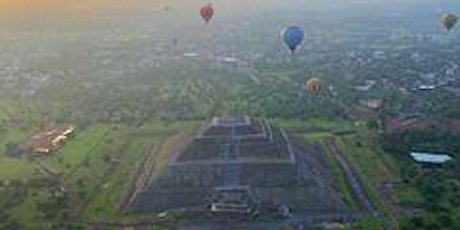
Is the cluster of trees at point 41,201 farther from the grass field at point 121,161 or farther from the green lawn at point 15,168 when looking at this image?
the green lawn at point 15,168

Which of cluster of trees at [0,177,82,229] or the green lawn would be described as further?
the green lawn

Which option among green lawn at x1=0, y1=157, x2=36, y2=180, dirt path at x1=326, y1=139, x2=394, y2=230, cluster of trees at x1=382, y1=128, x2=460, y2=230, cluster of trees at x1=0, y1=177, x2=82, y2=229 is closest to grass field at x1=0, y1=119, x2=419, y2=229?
green lawn at x1=0, y1=157, x2=36, y2=180

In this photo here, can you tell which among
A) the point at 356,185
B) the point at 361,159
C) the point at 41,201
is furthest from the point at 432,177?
the point at 41,201

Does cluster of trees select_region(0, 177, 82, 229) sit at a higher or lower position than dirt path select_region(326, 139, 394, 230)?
higher

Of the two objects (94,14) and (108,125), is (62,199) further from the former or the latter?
(94,14)

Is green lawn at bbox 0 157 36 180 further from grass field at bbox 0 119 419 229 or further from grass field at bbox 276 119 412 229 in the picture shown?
grass field at bbox 276 119 412 229

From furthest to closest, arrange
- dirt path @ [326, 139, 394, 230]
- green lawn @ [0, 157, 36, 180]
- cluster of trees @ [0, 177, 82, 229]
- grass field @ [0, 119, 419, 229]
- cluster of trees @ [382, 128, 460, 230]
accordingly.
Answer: green lawn @ [0, 157, 36, 180] < grass field @ [0, 119, 419, 229] < dirt path @ [326, 139, 394, 230] < cluster of trees @ [0, 177, 82, 229] < cluster of trees @ [382, 128, 460, 230]

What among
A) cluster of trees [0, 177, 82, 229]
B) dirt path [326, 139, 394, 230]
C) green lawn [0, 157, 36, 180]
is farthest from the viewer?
green lawn [0, 157, 36, 180]

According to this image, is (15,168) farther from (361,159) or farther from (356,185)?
(361,159)

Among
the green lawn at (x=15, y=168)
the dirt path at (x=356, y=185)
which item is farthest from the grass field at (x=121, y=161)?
the dirt path at (x=356, y=185)
